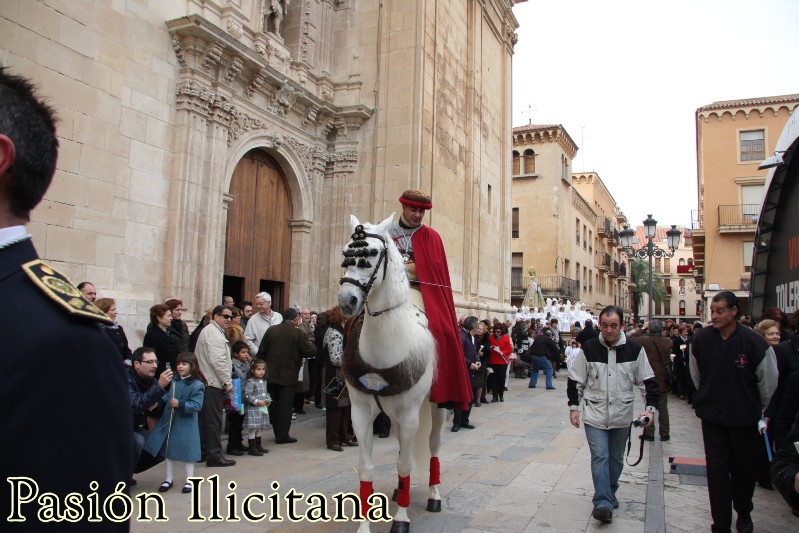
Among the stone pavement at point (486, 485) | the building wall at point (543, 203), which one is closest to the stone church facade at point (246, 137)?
the stone pavement at point (486, 485)

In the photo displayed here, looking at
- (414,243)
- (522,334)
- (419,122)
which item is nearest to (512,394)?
(522,334)

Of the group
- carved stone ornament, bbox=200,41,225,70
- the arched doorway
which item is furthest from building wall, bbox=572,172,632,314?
carved stone ornament, bbox=200,41,225,70

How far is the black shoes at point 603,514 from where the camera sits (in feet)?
16.5

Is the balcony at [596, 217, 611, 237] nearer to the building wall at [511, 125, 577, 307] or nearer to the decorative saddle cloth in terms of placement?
the building wall at [511, 125, 577, 307]

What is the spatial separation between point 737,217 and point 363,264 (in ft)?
107

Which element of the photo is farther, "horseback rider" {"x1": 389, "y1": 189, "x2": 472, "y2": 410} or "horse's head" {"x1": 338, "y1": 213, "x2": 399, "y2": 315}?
"horseback rider" {"x1": 389, "y1": 189, "x2": 472, "y2": 410}

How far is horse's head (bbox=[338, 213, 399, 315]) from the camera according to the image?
386 centimetres

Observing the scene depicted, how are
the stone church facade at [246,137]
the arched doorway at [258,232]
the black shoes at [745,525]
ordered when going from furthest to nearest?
the arched doorway at [258,232], the stone church facade at [246,137], the black shoes at [745,525]

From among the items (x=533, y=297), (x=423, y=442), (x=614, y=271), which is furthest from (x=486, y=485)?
(x=614, y=271)

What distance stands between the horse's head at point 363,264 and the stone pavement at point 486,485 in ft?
7.18

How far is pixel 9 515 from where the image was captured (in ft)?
3.70

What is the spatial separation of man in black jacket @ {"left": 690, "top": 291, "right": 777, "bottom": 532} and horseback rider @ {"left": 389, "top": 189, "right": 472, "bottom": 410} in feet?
6.85

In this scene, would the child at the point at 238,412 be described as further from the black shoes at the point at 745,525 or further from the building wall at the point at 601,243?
the building wall at the point at 601,243

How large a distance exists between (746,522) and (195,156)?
31.0ft
